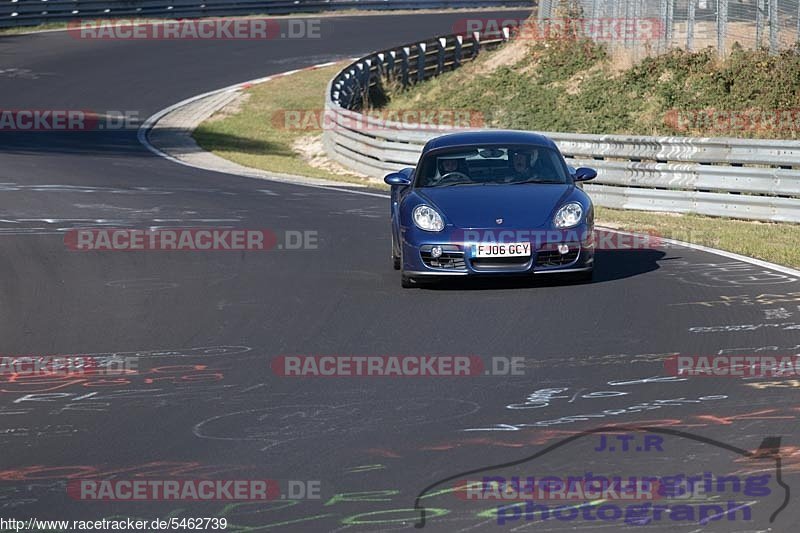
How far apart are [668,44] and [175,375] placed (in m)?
22.9

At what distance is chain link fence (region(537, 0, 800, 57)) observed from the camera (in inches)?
1077

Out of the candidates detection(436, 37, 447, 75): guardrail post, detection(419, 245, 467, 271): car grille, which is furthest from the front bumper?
detection(436, 37, 447, 75): guardrail post

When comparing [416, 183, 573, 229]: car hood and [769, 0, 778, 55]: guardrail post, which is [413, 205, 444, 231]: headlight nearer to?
[416, 183, 573, 229]: car hood

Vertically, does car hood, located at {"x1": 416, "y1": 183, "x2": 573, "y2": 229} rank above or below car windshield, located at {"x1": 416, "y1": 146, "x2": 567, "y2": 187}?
below

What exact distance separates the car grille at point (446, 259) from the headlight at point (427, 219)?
0.23m

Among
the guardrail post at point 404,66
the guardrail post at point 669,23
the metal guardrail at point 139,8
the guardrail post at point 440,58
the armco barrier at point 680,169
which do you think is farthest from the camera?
the metal guardrail at point 139,8

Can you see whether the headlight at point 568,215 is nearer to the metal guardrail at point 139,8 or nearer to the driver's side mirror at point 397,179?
the driver's side mirror at point 397,179

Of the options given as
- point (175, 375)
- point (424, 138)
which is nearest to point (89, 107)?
point (424, 138)

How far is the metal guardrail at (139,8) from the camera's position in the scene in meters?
47.6

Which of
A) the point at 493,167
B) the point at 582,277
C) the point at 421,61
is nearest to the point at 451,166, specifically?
the point at 493,167

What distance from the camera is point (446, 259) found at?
11.9m

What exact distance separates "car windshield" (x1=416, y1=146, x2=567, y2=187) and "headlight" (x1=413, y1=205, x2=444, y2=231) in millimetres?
678

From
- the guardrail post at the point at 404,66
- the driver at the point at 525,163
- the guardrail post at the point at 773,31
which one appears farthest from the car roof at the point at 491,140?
the guardrail post at the point at 404,66

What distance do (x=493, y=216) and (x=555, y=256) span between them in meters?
0.65
